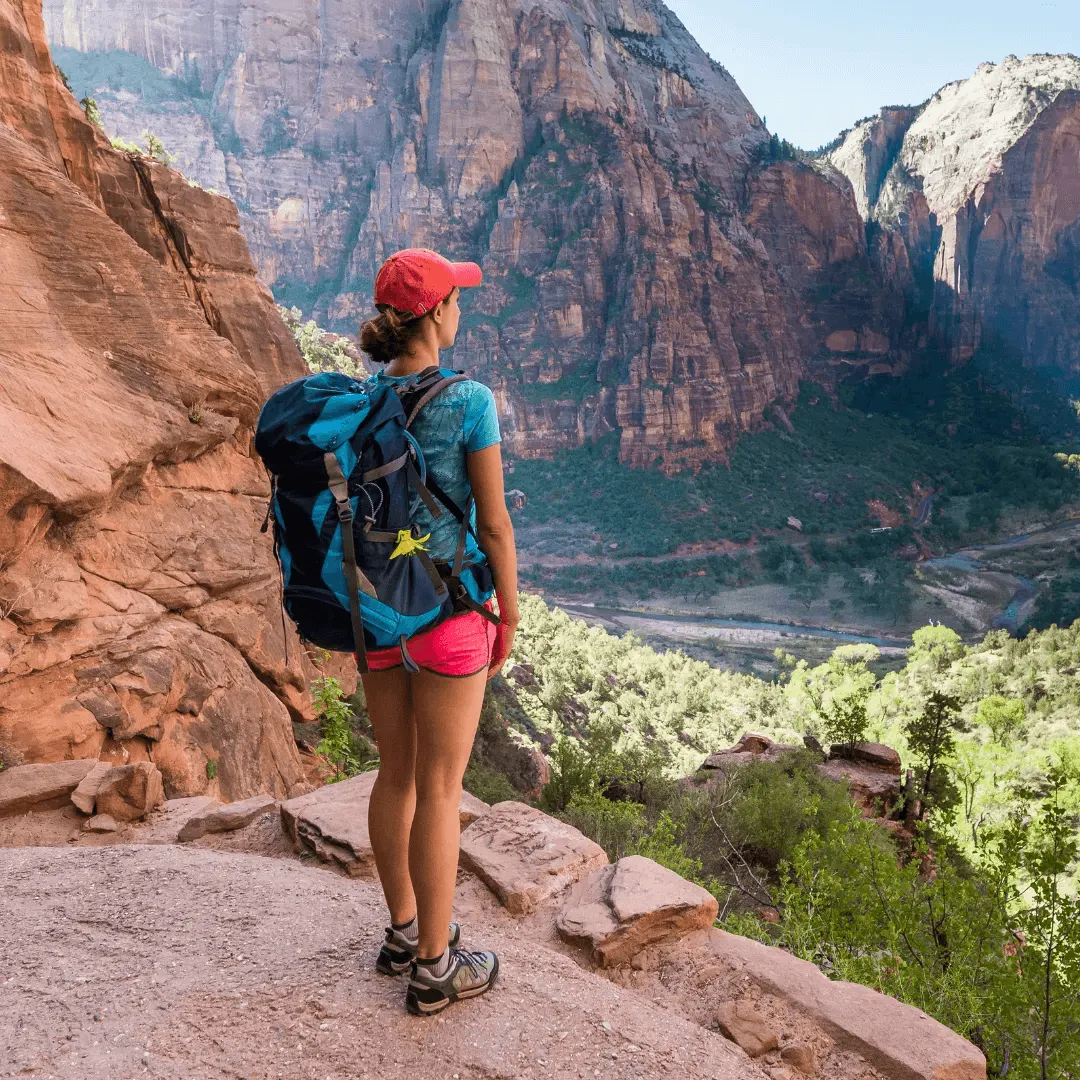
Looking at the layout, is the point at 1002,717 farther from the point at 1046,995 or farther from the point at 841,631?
the point at 841,631

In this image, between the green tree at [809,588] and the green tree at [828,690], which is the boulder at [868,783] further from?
the green tree at [809,588]

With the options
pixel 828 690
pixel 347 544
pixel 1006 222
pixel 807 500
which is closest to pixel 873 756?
pixel 828 690

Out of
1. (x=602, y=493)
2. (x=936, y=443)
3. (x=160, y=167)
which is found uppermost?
(x=160, y=167)

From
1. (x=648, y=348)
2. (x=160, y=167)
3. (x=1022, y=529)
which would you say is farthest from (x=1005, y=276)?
(x=160, y=167)

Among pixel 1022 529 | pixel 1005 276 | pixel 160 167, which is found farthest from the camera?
pixel 1005 276

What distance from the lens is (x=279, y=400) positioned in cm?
162

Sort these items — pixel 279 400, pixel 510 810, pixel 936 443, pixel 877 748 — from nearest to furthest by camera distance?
pixel 279 400 → pixel 510 810 → pixel 877 748 → pixel 936 443

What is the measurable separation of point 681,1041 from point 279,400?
1.79 m

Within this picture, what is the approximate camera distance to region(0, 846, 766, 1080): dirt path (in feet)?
5.07

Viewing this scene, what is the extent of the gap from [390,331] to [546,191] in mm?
76203

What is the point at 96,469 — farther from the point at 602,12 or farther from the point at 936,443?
the point at 602,12

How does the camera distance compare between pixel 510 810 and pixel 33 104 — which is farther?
pixel 33 104

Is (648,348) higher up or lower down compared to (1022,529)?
higher up

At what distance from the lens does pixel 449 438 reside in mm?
1591
